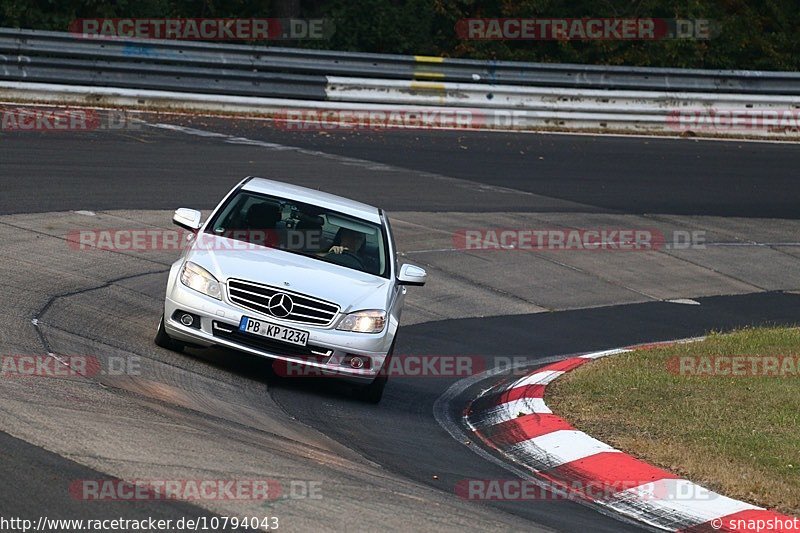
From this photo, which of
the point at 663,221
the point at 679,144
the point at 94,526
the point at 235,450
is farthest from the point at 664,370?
the point at 679,144

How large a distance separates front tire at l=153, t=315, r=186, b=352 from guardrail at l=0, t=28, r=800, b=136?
43.3 ft

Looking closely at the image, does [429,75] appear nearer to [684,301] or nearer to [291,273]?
[684,301]

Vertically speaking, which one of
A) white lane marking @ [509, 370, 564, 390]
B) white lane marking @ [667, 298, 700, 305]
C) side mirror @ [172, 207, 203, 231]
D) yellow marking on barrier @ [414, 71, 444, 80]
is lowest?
white lane marking @ [667, 298, 700, 305]

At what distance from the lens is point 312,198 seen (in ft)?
35.4

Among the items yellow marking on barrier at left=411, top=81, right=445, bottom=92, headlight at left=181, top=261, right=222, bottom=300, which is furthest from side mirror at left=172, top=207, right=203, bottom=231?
yellow marking on barrier at left=411, top=81, right=445, bottom=92

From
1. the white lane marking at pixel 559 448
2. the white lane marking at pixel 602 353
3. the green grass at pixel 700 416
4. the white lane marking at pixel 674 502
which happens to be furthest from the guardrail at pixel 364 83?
the white lane marking at pixel 674 502

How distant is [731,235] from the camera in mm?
19062

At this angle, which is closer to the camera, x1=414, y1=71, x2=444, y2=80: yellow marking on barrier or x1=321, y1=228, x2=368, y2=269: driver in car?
x1=321, y1=228, x2=368, y2=269: driver in car

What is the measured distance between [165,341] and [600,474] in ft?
12.6

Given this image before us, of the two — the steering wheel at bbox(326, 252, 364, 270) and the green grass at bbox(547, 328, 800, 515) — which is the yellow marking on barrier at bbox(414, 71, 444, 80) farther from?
the steering wheel at bbox(326, 252, 364, 270)

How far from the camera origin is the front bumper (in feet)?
30.3

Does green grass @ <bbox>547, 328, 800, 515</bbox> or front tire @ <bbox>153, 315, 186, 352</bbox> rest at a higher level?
front tire @ <bbox>153, 315, 186, 352</bbox>

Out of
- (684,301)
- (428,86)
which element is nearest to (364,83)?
(428,86)

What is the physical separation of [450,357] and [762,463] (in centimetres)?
445
